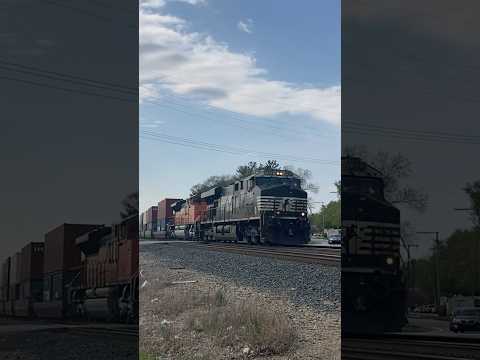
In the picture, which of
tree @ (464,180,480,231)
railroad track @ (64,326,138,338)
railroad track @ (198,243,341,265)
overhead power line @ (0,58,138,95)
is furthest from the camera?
railroad track @ (198,243,341,265)

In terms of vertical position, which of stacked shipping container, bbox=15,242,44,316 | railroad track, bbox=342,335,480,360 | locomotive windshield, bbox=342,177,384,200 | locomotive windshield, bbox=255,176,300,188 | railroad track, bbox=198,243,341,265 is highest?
locomotive windshield, bbox=255,176,300,188

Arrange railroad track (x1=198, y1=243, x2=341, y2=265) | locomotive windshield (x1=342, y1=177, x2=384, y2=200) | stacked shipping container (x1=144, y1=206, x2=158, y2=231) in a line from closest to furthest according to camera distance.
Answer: locomotive windshield (x1=342, y1=177, x2=384, y2=200) → railroad track (x1=198, y1=243, x2=341, y2=265) → stacked shipping container (x1=144, y1=206, x2=158, y2=231)

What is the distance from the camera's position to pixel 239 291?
19.5 meters

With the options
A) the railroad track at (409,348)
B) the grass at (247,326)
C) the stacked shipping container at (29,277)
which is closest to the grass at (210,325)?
the grass at (247,326)

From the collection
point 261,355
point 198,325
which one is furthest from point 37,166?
point 198,325

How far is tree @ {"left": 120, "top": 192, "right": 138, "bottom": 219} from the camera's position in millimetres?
6898

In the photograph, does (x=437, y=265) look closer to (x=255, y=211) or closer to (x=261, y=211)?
(x=261, y=211)

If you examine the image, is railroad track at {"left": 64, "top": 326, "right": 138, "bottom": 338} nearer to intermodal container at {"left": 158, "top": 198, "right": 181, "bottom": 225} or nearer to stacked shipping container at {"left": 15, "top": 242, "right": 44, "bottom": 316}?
stacked shipping container at {"left": 15, "top": 242, "right": 44, "bottom": 316}

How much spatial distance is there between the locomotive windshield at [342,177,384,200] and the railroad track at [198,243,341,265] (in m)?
8.28

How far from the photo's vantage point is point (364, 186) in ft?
33.7

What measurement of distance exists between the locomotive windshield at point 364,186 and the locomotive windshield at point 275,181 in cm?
979

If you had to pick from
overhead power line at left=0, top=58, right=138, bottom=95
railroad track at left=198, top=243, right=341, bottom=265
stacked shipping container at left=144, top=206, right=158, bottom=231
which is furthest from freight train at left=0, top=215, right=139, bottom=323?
stacked shipping container at left=144, top=206, right=158, bottom=231

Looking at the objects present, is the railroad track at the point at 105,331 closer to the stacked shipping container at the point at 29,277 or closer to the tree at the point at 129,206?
the stacked shipping container at the point at 29,277

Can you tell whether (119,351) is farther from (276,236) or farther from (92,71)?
→ (276,236)
